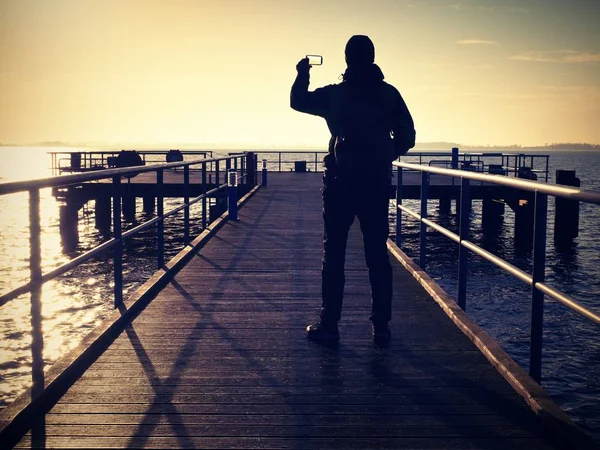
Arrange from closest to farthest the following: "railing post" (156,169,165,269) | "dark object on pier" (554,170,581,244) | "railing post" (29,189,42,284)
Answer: "railing post" (29,189,42,284), "railing post" (156,169,165,269), "dark object on pier" (554,170,581,244)

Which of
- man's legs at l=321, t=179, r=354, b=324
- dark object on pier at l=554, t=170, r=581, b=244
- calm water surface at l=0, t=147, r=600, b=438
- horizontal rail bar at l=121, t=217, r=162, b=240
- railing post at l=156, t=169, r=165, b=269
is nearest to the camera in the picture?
man's legs at l=321, t=179, r=354, b=324

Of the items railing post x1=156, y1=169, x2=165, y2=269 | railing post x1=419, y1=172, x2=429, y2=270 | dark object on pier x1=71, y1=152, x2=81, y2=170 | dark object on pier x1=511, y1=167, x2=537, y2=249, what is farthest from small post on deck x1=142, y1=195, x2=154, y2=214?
railing post x1=419, y1=172, x2=429, y2=270

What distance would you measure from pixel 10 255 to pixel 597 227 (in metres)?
32.2

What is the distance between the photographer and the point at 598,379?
42.4 feet

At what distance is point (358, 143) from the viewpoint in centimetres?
457

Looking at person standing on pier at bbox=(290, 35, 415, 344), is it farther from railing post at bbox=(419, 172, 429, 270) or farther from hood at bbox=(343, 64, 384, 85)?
railing post at bbox=(419, 172, 429, 270)

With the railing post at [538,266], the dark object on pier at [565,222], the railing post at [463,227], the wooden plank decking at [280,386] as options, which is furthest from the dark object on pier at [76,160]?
the railing post at [538,266]

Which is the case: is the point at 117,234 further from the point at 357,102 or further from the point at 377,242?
the point at 357,102

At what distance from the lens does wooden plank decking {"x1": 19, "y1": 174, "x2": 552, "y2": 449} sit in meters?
3.40

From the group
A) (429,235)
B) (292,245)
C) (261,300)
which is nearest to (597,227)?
(429,235)

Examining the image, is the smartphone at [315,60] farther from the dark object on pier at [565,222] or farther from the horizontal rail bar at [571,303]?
the dark object on pier at [565,222]

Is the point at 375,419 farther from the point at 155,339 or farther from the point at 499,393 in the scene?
the point at 155,339

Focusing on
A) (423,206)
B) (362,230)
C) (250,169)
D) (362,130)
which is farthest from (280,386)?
(250,169)

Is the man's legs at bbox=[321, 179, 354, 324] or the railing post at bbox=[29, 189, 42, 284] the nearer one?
the railing post at bbox=[29, 189, 42, 284]
